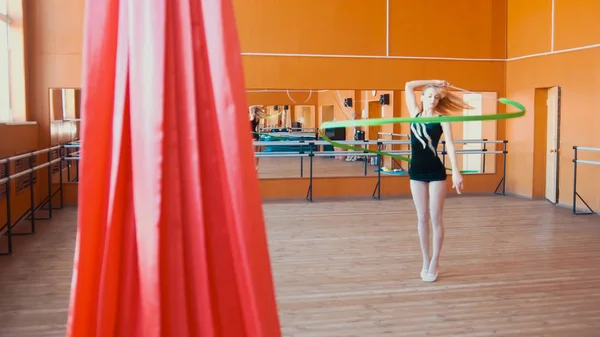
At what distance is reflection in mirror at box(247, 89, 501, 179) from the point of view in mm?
10852

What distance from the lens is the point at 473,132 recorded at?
466 inches

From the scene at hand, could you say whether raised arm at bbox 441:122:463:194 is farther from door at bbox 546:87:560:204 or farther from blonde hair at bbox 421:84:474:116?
door at bbox 546:87:560:204

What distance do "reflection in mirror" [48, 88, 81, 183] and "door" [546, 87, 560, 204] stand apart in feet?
25.3

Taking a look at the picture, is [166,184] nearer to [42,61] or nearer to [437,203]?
[437,203]

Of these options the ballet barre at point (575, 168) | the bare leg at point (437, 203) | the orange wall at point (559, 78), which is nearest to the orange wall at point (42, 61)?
the bare leg at point (437, 203)

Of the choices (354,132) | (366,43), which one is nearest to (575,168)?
(366,43)

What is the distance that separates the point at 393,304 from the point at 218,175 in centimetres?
308

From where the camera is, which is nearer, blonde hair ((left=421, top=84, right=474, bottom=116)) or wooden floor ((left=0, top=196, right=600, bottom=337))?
wooden floor ((left=0, top=196, right=600, bottom=337))

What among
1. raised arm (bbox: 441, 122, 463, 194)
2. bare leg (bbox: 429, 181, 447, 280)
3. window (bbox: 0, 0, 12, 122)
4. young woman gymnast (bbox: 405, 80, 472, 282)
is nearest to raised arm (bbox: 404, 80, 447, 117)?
young woman gymnast (bbox: 405, 80, 472, 282)

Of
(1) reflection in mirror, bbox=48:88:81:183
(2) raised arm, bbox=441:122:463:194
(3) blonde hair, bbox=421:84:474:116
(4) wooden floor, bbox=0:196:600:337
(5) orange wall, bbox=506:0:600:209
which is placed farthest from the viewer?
(1) reflection in mirror, bbox=48:88:81:183

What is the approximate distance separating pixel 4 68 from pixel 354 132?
8691mm

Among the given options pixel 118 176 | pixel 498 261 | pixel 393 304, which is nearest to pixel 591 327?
pixel 393 304

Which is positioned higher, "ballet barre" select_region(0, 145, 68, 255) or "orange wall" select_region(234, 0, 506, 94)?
"orange wall" select_region(234, 0, 506, 94)

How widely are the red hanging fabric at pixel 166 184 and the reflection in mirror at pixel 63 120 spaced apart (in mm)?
8033
